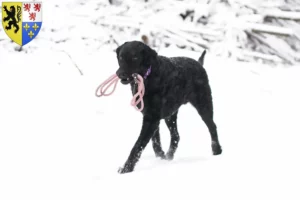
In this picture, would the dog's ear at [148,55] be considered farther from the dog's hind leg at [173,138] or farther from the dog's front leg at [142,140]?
the dog's hind leg at [173,138]

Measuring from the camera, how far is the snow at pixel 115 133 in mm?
3383

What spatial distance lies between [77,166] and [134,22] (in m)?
5.29

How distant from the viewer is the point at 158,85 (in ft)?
13.6

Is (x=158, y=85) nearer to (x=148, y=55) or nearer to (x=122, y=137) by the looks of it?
(x=148, y=55)

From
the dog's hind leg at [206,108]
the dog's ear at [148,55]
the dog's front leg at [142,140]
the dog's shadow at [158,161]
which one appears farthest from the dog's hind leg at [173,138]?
the dog's ear at [148,55]

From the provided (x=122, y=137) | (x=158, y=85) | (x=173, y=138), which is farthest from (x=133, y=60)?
(x=122, y=137)

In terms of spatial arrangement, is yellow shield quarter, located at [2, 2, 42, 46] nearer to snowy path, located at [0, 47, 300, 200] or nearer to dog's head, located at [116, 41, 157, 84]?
snowy path, located at [0, 47, 300, 200]

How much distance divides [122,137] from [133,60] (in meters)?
1.90

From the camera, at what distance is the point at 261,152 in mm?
4531

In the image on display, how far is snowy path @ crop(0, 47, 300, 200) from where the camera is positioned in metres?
3.37

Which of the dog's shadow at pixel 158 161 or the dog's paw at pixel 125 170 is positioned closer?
the dog's paw at pixel 125 170

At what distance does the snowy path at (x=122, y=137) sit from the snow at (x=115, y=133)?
0.01 m

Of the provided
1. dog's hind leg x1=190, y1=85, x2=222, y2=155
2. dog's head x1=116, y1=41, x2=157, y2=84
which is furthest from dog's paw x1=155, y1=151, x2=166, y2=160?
dog's head x1=116, y1=41, x2=157, y2=84

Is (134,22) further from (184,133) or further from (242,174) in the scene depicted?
(242,174)
